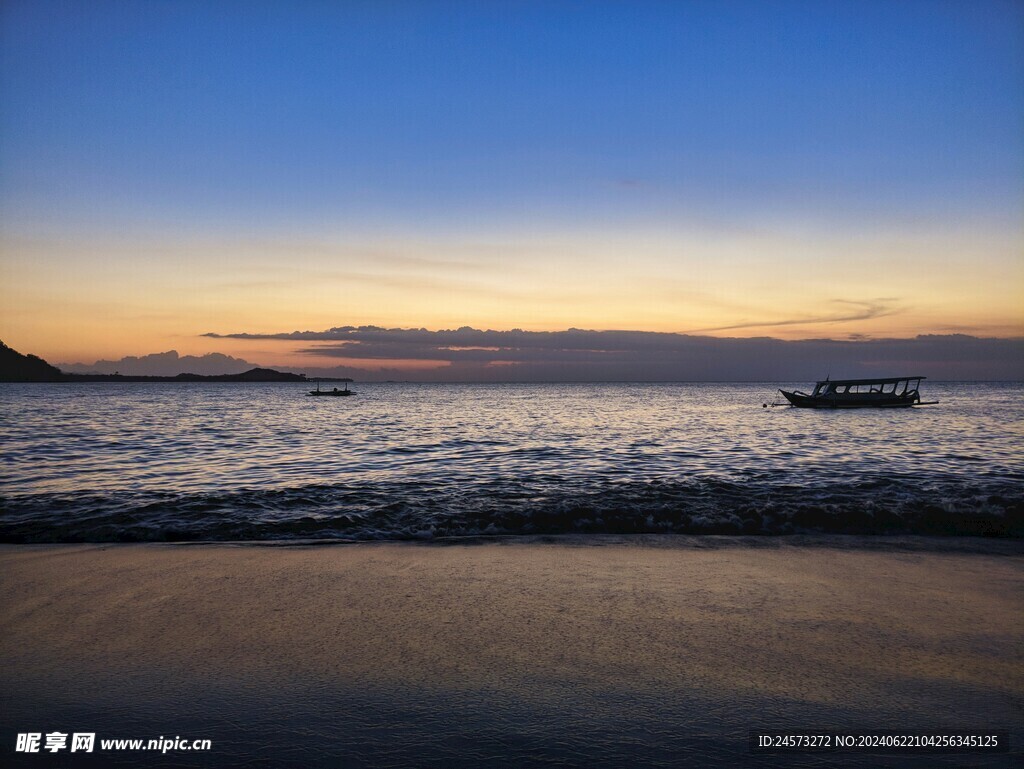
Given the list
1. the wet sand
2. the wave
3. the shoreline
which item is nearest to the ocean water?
the wave

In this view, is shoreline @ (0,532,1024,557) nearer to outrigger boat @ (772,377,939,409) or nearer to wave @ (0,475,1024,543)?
wave @ (0,475,1024,543)

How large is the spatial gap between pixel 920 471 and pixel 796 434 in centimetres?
1513

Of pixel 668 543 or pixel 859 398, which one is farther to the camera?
pixel 859 398

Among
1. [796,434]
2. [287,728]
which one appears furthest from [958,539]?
[796,434]

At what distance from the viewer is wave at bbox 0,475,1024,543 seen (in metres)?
9.83

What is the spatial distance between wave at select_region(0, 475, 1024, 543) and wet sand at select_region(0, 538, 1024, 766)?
2.52 metres

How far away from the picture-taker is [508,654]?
176 inches

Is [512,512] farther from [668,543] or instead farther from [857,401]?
[857,401]

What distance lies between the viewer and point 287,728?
3.45 meters

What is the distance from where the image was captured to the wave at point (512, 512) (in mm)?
9828

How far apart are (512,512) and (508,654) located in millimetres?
6643

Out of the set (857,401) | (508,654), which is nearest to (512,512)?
(508,654)

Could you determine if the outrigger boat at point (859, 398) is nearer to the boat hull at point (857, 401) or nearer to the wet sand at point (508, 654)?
the boat hull at point (857, 401)

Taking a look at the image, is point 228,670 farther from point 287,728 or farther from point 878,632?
point 878,632
